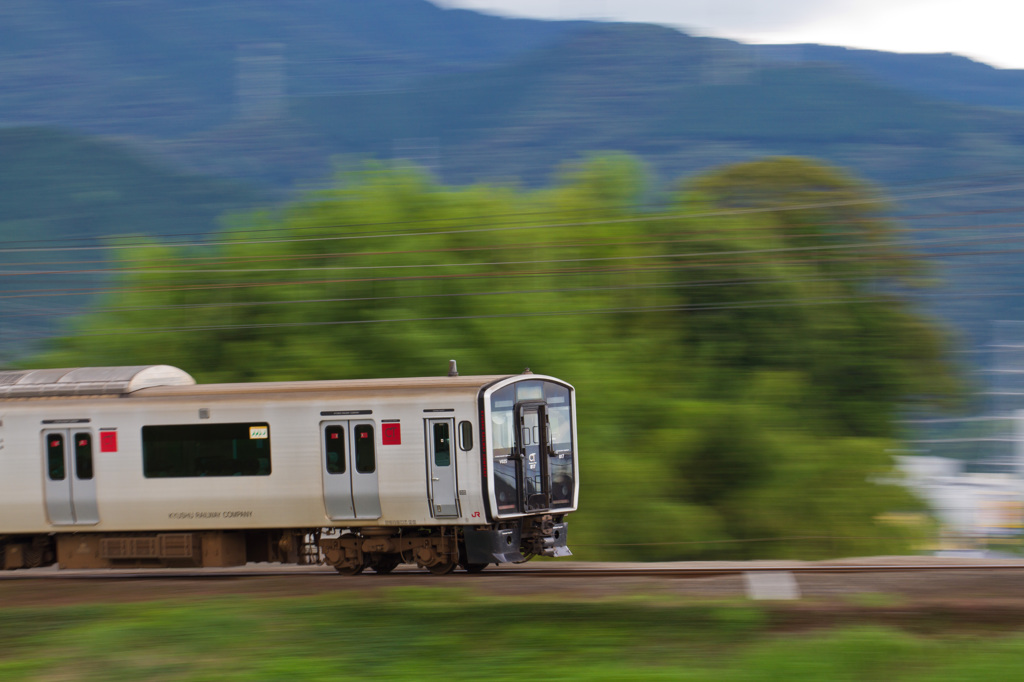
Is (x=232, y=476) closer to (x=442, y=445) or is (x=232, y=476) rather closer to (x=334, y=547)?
(x=334, y=547)

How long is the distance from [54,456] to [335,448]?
417cm

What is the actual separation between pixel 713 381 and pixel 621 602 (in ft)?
41.3

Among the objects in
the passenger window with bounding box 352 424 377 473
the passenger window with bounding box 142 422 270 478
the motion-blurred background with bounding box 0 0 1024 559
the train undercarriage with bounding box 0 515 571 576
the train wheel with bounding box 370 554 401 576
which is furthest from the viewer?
the motion-blurred background with bounding box 0 0 1024 559

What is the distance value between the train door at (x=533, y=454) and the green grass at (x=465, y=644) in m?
2.77

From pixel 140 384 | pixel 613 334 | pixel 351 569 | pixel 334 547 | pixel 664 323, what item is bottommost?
pixel 351 569

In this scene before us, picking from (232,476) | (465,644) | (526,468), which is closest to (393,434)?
(526,468)

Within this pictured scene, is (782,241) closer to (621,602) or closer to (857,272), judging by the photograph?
(857,272)

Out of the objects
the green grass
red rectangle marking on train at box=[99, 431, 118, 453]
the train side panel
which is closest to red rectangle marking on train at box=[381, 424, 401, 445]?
the train side panel

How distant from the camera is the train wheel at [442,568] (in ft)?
45.4

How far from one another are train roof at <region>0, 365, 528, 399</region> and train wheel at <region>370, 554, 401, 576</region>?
2.40m

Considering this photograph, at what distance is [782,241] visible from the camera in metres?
26.4

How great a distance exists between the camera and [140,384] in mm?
14977

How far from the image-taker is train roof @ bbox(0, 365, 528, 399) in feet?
45.3

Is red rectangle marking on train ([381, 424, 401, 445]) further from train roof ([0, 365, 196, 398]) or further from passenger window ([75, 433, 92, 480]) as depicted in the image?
passenger window ([75, 433, 92, 480])
